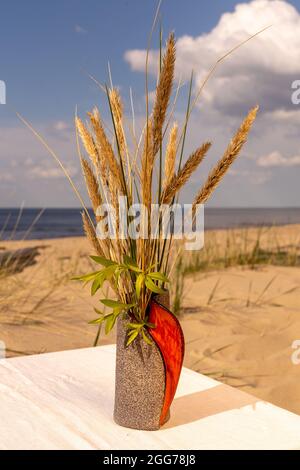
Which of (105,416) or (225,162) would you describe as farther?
(105,416)

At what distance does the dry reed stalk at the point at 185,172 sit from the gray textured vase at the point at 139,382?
0.69 ft

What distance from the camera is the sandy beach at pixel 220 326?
2586 millimetres

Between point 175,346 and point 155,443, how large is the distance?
0.58 feet

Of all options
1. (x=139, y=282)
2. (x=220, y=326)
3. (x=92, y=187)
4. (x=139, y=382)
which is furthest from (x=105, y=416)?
(x=220, y=326)

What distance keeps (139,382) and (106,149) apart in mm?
435

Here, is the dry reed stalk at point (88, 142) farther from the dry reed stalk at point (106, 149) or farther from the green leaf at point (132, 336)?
Answer: the green leaf at point (132, 336)

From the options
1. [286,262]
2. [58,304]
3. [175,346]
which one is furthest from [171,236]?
[286,262]

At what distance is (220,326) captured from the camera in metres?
3.32

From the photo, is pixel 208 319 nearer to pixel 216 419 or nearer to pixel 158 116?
pixel 216 419

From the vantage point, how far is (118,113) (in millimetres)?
1028

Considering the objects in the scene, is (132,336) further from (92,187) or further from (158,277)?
(92,187)

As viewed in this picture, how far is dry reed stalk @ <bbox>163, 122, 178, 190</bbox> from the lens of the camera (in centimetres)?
105

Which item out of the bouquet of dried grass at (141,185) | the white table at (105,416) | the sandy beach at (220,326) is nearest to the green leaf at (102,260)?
the bouquet of dried grass at (141,185)

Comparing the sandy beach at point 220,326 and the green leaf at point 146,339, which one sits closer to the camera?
the green leaf at point 146,339
